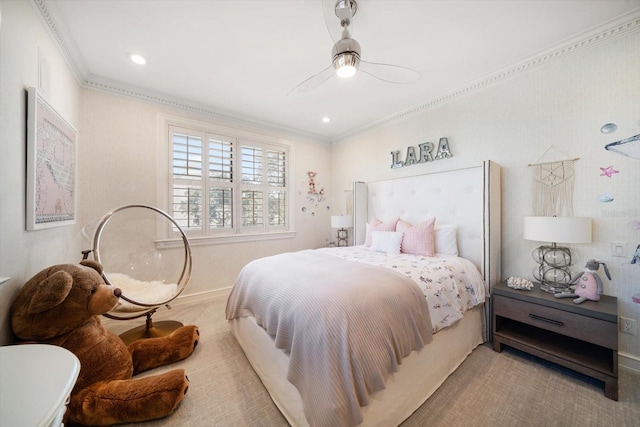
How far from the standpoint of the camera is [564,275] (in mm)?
1985

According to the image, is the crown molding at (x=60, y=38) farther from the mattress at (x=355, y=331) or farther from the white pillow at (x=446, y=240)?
the white pillow at (x=446, y=240)

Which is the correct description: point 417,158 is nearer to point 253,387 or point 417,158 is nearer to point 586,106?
point 586,106

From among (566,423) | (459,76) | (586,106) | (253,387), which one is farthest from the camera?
(459,76)

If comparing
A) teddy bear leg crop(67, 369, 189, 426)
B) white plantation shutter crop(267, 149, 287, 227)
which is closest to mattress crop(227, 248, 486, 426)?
teddy bear leg crop(67, 369, 189, 426)

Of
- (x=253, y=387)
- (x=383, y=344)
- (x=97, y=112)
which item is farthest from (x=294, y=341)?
(x=97, y=112)

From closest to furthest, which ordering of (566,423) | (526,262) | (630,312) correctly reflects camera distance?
(566,423), (630,312), (526,262)

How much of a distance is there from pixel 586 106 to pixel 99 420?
4.05m

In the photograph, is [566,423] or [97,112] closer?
[566,423]

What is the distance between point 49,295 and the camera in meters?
1.17

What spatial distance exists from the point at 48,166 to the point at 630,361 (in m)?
4.62

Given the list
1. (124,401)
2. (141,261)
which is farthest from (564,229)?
(141,261)

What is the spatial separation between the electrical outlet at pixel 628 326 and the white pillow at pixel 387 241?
1.72 meters

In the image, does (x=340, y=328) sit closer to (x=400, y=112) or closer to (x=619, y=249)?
(x=619, y=249)

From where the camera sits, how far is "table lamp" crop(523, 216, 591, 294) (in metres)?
1.69
